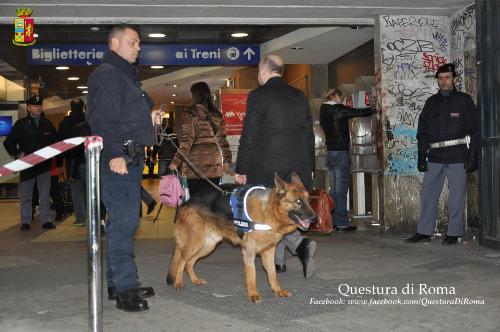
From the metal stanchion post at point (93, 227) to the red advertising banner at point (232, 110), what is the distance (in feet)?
30.8

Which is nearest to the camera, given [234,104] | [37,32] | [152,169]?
[37,32]

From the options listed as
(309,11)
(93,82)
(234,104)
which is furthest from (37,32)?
(93,82)

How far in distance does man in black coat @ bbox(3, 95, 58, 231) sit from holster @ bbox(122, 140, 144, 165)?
557 centimetres

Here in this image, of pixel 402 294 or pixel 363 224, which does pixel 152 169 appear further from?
pixel 402 294

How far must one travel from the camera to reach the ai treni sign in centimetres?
1245

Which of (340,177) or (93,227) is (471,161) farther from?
(93,227)

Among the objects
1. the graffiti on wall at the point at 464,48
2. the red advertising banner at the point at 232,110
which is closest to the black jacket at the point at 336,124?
the graffiti on wall at the point at 464,48

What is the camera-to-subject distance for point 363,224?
33.3ft

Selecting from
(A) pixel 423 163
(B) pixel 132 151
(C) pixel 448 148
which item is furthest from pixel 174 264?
(C) pixel 448 148

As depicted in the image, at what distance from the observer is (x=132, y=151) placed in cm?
455

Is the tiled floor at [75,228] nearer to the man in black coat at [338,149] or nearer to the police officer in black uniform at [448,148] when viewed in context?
the man in black coat at [338,149]

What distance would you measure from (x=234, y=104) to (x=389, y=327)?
373 inches

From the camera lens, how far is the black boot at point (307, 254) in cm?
558

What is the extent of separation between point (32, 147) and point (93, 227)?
263 inches
